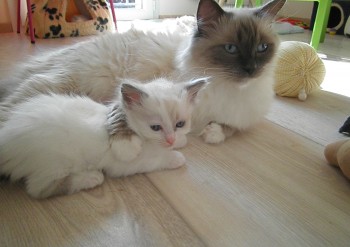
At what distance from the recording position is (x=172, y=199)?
81cm

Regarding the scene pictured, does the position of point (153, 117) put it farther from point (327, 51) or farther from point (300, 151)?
point (327, 51)

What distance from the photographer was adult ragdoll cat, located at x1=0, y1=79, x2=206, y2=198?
0.77 meters

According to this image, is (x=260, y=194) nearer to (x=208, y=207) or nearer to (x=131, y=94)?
(x=208, y=207)

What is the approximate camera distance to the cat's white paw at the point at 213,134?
3.67 ft

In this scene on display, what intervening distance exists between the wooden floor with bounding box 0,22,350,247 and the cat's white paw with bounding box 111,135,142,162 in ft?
0.30

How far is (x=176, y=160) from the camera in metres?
0.95

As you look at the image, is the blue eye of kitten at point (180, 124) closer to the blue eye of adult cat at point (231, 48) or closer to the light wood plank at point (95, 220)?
the light wood plank at point (95, 220)

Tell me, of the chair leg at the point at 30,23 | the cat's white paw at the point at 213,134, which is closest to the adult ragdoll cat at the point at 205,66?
the cat's white paw at the point at 213,134

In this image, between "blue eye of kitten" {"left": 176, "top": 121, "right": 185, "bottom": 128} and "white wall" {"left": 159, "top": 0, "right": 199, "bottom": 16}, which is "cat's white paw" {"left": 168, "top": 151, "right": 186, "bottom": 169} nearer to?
"blue eye of kitten" {"left": 176, "top": 121, "right": 185, "bottom": 128}

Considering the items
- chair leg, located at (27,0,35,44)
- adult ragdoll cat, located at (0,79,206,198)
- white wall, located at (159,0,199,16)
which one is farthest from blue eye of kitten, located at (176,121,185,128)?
white wall, located at (159,0,199,16)

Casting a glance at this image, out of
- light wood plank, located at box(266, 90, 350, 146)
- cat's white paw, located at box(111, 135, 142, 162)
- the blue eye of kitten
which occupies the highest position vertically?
the blue eye of kitten

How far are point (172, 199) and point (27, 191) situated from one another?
401mm

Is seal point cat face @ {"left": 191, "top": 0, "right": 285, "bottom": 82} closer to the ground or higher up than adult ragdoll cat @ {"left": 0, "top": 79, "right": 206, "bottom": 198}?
higher up

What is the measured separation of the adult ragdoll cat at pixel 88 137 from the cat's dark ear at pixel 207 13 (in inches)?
14.0
